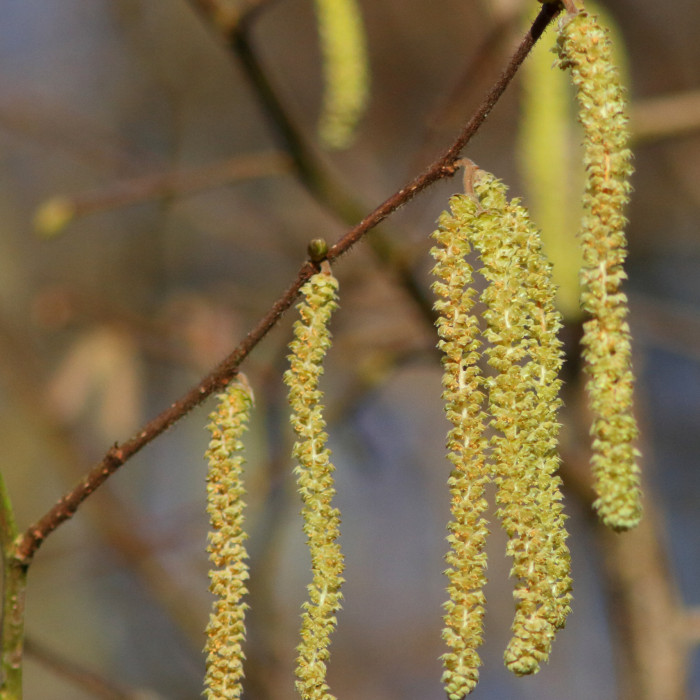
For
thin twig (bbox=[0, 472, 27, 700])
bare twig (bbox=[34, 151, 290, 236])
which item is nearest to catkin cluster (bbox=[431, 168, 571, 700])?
thin twig (bbox=[0, 472, 27, 700])

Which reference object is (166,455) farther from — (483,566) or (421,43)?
(483,566)

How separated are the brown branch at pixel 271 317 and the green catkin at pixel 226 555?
0.03 meters

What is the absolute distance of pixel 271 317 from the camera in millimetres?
652

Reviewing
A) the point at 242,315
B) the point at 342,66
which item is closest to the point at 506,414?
the point at 342,66

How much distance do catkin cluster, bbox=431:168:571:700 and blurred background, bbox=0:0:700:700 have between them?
1.41 m

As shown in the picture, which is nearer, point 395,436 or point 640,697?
point 640,697

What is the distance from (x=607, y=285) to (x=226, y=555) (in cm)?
34

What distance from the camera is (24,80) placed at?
4469 millimetres

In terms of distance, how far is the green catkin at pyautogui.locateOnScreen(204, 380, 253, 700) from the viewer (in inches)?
26.4

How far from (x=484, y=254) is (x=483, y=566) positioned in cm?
22

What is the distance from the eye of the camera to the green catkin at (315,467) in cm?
65

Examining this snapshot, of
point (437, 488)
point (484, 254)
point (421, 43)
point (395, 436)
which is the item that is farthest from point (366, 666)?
point (484, 254)

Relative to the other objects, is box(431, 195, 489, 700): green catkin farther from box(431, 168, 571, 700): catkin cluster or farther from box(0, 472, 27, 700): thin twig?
box(0, 472, 27, 700): thin twig

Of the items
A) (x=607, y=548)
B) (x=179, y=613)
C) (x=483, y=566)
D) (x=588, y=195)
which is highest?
(x=607, y=548)
